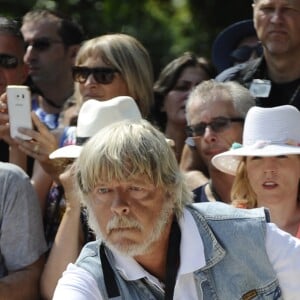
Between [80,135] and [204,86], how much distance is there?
2.37ft

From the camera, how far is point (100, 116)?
436 cm

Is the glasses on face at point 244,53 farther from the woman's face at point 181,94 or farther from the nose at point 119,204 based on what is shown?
the nose at point 119,204

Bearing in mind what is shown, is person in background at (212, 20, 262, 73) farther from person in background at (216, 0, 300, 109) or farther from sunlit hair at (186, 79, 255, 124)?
sunlit hair at (186, 79, 255, 124)

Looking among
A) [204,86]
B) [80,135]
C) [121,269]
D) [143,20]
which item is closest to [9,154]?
[80,135]

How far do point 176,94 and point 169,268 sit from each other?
242 cm

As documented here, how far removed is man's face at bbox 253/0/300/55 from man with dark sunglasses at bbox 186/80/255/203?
34cm

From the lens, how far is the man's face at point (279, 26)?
4.93m

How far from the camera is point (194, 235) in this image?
317 cm

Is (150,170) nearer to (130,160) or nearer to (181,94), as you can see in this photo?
(130,160)

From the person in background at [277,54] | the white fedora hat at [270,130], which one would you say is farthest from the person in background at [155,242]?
the person in background at [277,54]

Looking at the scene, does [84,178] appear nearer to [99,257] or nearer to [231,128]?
[99,257]

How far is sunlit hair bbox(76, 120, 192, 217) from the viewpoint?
310 cm

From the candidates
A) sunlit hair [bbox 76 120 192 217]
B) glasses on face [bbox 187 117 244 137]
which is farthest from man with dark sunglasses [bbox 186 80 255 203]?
sunlit hair [bbox 76 120 192 217]

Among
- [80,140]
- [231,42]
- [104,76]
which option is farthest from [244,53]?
[80,140]
